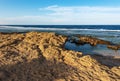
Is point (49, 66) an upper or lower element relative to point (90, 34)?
upper

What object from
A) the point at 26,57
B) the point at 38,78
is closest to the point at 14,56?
the point at 26,57

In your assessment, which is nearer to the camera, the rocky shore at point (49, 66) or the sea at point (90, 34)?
the rocky shore at point (49, 66)

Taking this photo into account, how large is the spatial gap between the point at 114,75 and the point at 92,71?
75cm

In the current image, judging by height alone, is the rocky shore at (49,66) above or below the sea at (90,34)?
above

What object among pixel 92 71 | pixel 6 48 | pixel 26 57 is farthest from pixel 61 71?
pixel 6 48

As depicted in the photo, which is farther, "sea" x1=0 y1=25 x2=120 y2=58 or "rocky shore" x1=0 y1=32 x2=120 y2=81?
"sea" x1=0 y1=25 x2=120 y2=58

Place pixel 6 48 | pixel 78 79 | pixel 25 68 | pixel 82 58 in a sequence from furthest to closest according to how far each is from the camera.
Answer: pixel 6 48, pixel 82 58, pixel 25 68, pixel 78 79

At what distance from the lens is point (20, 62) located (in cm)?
953

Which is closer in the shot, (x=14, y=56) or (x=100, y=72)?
(x=100, y=72)

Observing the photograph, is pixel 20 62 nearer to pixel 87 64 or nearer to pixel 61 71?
pixel 61 71

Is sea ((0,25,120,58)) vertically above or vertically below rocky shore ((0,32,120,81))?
below

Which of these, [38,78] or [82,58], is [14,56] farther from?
[82,58]

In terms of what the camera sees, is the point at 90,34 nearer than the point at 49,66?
No

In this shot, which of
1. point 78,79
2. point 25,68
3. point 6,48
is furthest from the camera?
point 6,48
